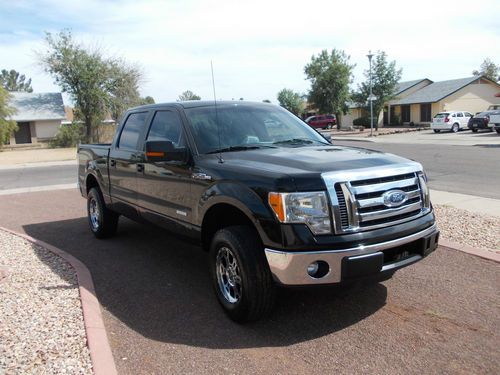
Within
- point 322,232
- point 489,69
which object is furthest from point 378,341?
point 489,69

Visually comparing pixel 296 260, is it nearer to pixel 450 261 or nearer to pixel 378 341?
pixel 378 341

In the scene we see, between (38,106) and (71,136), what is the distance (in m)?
11.2

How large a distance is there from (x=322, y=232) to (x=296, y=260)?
11.3 inches

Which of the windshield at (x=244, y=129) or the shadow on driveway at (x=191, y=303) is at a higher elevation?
the windshield at (x=244, y=129)

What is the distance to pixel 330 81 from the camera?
4962 centimetres

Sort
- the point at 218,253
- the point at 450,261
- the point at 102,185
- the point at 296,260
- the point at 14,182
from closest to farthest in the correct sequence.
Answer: the point at 296,260
the point at 218,253
the point at 450,261
the point at 102,185
the point at 14,182

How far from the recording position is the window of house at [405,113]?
52.0m

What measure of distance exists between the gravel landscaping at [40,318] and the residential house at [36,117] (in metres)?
42.6

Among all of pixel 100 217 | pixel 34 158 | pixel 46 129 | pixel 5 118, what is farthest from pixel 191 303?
pixel 46 129

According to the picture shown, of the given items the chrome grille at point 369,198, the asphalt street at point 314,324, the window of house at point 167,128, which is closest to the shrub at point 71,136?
the asphalt street at point 314,324

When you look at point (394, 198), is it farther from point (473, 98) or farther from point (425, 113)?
point (473, 98)

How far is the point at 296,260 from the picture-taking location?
339 centimetres

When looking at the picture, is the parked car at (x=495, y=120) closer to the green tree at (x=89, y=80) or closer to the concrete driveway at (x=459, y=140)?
the concrete driveway at (x=459, y=140)

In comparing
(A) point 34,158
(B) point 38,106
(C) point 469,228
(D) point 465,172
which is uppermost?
(B) point 38,106
